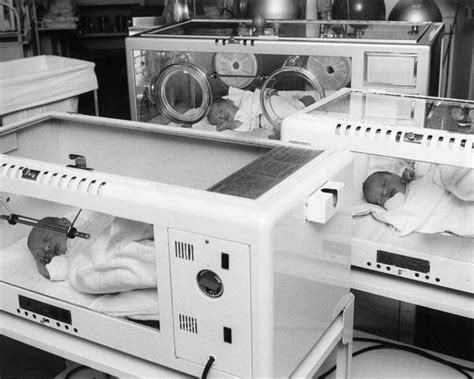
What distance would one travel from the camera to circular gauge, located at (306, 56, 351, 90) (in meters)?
1.48

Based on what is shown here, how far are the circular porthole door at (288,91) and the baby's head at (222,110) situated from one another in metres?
0.10

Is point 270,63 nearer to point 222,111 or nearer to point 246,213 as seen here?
point 222,111

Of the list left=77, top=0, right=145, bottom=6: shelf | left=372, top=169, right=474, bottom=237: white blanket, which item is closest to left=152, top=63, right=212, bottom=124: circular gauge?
left=372, top=169, right=474, bottom=237: white blanket

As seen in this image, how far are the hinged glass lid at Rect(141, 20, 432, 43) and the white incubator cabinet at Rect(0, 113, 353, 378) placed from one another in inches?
25.3

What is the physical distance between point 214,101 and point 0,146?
0.72 m

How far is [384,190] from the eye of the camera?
1.24 meters

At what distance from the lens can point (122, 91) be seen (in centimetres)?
479

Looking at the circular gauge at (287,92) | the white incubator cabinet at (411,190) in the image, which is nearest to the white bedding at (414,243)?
the white incubator cabinet at (411,190)

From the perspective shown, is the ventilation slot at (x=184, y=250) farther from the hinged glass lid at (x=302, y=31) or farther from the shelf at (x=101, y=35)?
the shelf at (x=101, y=35)

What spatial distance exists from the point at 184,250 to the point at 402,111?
0.58 meters

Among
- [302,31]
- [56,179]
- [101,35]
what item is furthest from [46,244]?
[101,35]

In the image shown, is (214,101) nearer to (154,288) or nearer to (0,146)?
(0,146)

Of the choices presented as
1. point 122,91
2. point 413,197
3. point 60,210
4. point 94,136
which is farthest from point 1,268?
point 122,91

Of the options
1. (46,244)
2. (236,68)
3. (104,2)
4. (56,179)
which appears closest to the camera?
(56,179)
